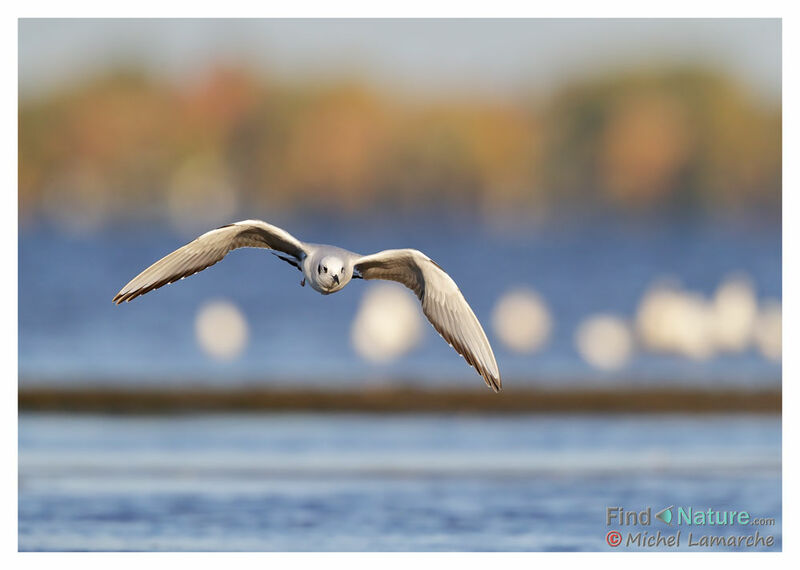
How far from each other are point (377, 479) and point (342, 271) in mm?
3880

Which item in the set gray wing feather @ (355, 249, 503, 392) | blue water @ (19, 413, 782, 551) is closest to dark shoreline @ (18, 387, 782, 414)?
blue water @ (19, 413, 782, 551)

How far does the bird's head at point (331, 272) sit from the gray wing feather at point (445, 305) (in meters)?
0.24

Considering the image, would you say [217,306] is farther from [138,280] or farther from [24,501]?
[138,280]

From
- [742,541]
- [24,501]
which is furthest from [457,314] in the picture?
[24,501]

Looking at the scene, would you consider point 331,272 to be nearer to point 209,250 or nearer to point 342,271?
point 342,271

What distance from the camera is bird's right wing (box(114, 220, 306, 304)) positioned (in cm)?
751

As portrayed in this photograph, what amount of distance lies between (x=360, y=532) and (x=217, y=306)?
687 centimetres

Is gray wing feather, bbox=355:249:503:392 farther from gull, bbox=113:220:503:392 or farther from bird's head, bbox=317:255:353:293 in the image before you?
bird's head, bbox=317:255:353:293

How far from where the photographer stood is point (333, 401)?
13438 millimetres

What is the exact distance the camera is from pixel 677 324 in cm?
1491

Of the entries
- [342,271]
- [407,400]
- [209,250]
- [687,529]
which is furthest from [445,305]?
[407,400]

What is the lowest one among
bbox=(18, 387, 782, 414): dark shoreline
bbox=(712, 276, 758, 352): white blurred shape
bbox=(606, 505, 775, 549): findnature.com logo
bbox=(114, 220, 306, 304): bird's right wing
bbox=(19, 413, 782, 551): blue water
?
bbox=(606, 505, 775, 549): findnature.com logo

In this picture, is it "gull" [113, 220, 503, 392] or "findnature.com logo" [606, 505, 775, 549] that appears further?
"findnature.com logo" [606, 505, 775, 549]

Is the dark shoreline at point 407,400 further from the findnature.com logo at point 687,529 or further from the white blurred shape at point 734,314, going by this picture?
the findnature.com logo at point 687,529
